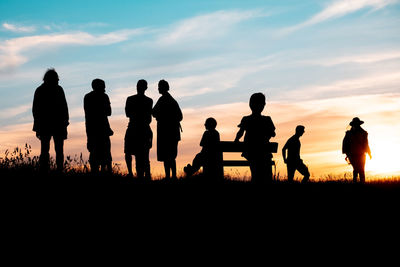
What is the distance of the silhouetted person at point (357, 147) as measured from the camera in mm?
16047

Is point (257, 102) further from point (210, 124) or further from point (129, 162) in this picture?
point (129, 162)

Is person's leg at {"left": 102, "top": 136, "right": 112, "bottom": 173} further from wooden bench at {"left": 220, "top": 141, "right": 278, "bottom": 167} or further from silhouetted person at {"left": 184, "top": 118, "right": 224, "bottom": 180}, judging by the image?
wooden bench at {"left": 220, "top": 141, "right": 278, "bottom": 167}

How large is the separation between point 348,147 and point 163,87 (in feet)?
23.8

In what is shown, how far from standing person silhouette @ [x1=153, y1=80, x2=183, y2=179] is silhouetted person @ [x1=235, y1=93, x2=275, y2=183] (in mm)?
1917

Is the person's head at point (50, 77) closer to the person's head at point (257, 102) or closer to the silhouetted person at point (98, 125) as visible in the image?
the silhouetted person at point (98, 125)

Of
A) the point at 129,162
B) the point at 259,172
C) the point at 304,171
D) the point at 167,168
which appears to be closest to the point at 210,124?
the point at 167,168

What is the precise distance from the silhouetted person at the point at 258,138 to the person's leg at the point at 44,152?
4.25 m

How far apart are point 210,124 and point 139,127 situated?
2.09 metres

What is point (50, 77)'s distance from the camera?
448 inches

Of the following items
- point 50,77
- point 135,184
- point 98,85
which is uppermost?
point 50,77

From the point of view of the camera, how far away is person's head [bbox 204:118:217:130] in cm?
1320

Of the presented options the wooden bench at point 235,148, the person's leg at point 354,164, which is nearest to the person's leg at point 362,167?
the person's leg at point 354,164

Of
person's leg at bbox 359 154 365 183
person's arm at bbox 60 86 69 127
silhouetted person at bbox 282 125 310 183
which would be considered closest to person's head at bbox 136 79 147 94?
person's arm at bbox 60 86 69 127

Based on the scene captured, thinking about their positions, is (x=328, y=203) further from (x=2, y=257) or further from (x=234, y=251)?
(x=2, y=257)
